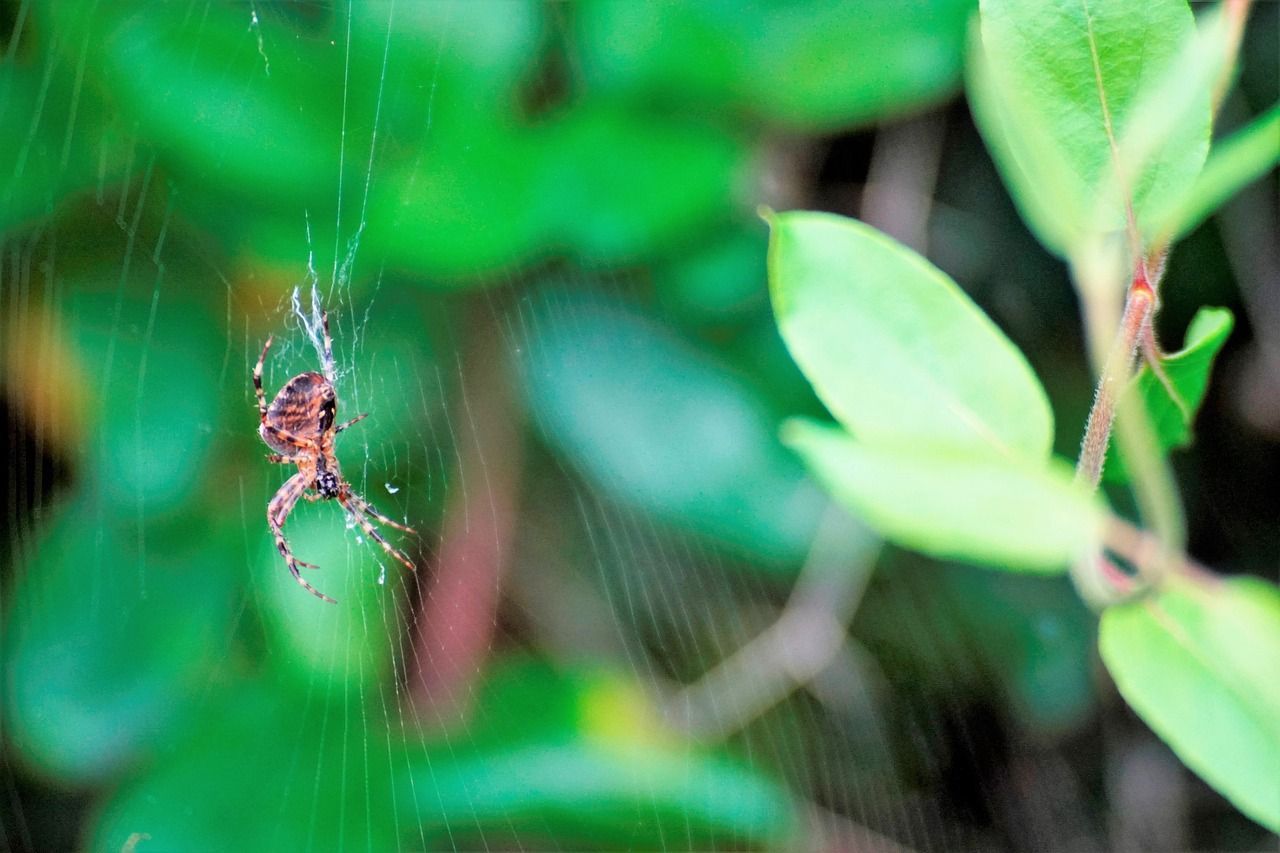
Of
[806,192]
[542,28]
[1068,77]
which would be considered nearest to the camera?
[1068,77]

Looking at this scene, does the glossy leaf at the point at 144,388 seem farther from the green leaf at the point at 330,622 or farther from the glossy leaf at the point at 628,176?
the glossy leaf at the point at 628,176

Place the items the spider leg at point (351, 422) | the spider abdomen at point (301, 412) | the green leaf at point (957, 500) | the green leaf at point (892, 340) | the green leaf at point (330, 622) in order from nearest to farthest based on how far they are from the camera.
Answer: the green leaf at point (957, 500), the green leaf at point (892, 340), the green leaf at point (330, 622), the spider leg at point (351, 422), the spider abdomen at point (301, 412)

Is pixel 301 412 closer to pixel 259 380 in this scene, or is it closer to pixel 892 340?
pixel 259 380

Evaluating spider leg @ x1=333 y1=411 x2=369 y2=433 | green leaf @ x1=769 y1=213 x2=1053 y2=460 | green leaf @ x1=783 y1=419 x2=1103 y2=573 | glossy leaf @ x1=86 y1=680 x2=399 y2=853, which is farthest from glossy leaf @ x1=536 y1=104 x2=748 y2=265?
green leaf @ x1=783 y1=419 x2=1103 y2=573

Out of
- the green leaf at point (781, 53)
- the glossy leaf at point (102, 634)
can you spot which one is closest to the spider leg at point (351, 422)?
the glossy leaf at point (102, 634)

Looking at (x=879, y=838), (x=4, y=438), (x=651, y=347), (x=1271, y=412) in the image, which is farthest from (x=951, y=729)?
(x=4, y=438)

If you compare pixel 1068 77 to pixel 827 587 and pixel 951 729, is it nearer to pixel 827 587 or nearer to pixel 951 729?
pixel 827 587
